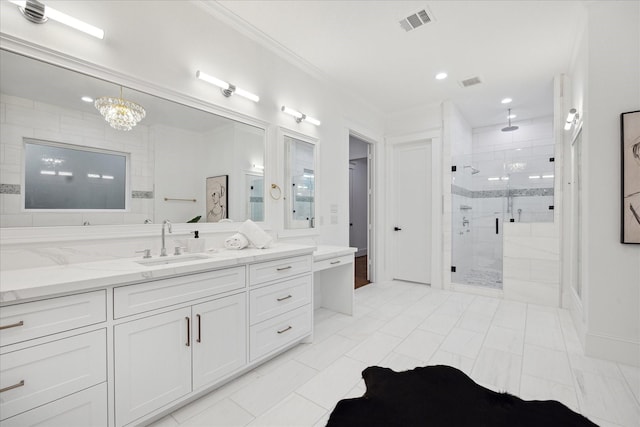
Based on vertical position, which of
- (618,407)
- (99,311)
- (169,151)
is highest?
(169,151)

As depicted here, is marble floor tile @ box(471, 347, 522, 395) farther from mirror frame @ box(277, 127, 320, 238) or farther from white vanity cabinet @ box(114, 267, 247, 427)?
mirror frame @ box(277, 127, 320, 238)

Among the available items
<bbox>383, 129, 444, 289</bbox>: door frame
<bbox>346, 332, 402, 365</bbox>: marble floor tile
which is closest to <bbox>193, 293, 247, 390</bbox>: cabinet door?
<bbox>346, 332, 402, 365</bbox>: marble floor tile

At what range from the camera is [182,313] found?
5.22ft

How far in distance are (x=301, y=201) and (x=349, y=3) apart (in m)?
1.85

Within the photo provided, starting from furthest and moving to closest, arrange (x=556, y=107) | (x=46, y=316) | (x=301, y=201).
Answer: (x=556, y=107), (x=301, y=201), (x=46, y=316)

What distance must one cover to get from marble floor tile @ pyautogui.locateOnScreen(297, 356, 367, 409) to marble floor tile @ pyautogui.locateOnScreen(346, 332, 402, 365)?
0.27 ft

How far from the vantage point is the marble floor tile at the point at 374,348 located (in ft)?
7.32

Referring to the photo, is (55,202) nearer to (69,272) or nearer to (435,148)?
(69,272)

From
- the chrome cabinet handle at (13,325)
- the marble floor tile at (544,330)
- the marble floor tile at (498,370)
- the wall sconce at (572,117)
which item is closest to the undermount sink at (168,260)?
the chrome cabinet handle at (13,325)

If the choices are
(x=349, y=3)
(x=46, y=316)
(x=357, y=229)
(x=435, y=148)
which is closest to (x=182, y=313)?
(x=46, y=316)

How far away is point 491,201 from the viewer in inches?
165

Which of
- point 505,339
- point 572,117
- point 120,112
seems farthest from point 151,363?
point 572,117

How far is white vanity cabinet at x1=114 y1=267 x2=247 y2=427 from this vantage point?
1.38 m

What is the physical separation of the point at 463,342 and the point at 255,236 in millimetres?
2063
